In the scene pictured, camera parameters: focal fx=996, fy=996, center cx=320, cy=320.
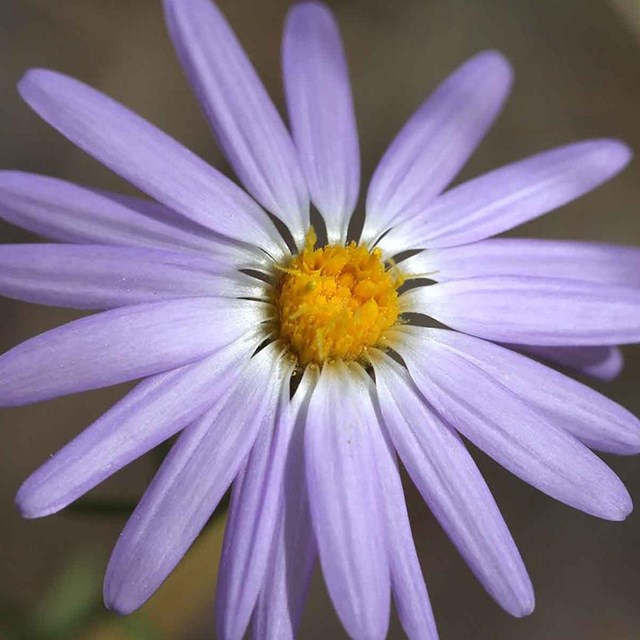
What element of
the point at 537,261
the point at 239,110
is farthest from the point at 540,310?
the point at 239,110

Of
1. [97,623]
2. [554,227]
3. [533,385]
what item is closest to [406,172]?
[533,385]

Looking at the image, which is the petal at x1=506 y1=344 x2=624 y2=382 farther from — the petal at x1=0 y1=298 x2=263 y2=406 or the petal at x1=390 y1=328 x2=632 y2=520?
the petal at x1=0 y1=298 x2=263 y2=406

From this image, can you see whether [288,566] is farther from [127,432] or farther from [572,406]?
[572,406]

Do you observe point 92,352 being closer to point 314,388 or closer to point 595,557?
point 314,388

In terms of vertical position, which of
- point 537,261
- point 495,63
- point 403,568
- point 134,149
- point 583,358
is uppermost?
point 495,63

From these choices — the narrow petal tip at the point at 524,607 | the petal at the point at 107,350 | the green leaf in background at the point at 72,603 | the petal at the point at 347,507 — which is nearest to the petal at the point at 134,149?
the petal at the point at 107,350

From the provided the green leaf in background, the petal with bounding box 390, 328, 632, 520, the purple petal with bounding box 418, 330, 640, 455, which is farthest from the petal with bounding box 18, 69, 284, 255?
the green leaf in background

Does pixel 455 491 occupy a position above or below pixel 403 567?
above
